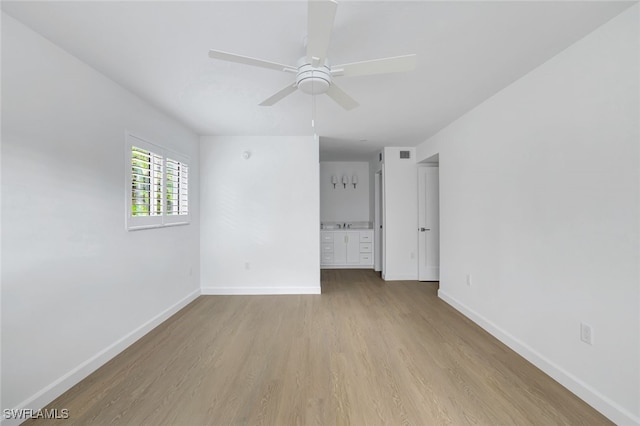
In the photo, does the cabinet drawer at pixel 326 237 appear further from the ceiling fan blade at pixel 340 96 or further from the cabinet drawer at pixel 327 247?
the ceiling fan blade at pixel 340 96

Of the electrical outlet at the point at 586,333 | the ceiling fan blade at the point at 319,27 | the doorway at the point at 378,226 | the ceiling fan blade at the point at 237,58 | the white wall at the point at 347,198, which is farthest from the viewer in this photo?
the white wall at the point at 347,198

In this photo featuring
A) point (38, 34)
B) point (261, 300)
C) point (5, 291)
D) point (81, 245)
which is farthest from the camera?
point (261, 300)

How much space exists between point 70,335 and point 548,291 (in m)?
3.57

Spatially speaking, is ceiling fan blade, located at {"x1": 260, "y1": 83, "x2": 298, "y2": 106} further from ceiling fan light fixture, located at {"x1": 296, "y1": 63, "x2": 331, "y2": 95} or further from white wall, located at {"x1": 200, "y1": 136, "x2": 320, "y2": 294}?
white wall, located at {"x1": 200, "y1": 136, "x2": 320, "y2": 294}

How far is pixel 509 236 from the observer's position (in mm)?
2518

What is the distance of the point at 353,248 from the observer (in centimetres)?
608

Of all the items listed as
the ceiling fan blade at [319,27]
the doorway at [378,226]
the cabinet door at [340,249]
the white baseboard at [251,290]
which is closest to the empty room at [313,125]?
the ceiling fan blade at [319,27]

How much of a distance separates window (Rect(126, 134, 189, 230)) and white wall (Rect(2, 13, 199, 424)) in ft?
0.40

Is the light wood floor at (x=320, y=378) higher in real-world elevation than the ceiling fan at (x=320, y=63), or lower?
lower

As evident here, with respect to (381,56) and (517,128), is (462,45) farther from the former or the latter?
(517,128)

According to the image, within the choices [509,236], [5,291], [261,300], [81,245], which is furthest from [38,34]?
[509,236]

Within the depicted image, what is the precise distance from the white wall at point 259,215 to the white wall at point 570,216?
7.59 feet

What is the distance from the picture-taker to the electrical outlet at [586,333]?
1.77 meters

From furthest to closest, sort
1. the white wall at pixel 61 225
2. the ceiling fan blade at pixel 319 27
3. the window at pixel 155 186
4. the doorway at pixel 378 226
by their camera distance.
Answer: the doorway at pixel 378 226
the window at pixel 155 186
the white wall at pixel 61 225
the ceiling fan blade at pixel 319 27
